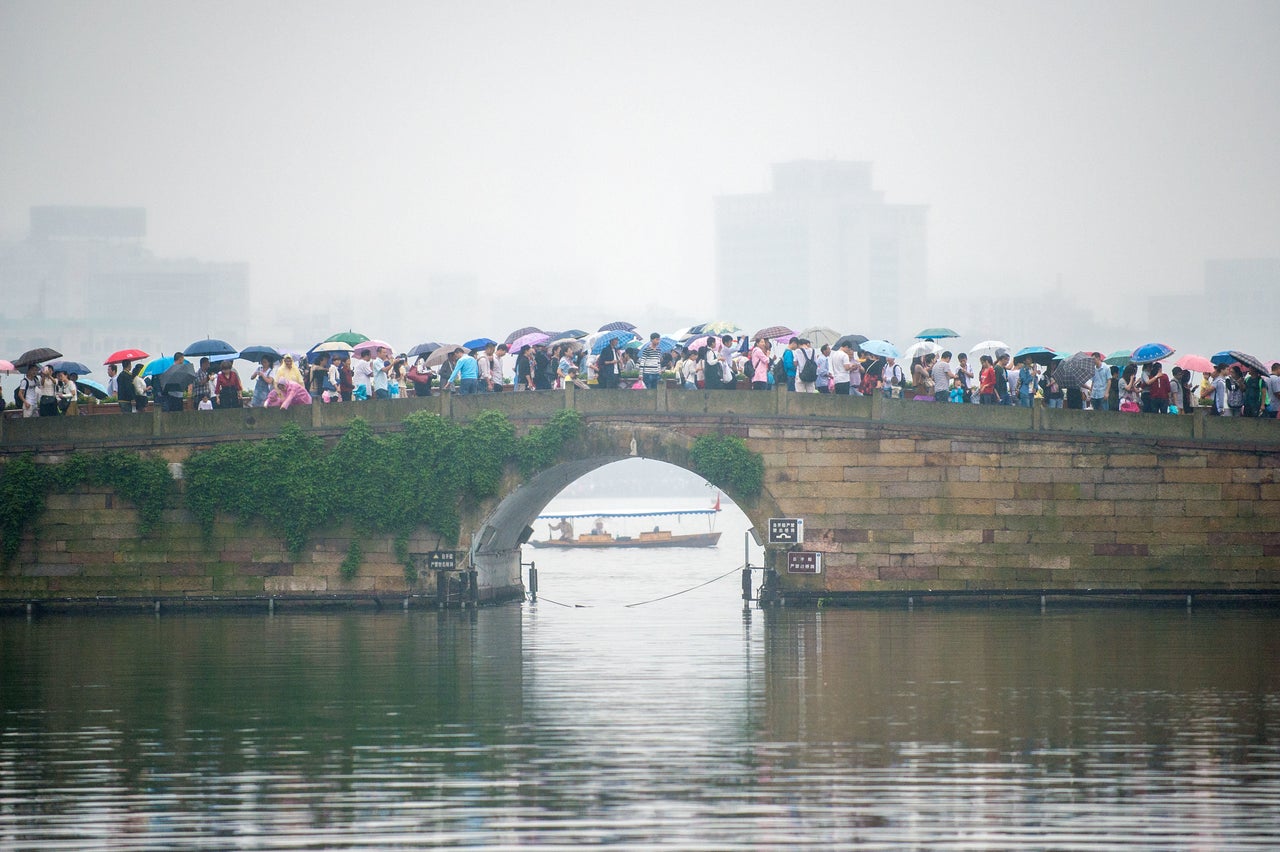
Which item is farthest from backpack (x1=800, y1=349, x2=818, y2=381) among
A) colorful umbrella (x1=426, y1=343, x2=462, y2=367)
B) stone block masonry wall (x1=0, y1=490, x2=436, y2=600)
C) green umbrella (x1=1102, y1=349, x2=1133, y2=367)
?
stone block masonry wall (x1=0, y1=490, x2=436, y2=600)

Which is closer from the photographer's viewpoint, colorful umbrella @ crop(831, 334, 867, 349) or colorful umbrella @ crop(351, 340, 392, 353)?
colorful umbrella @ crop(831, 334, 867, 349)

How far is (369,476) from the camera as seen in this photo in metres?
37.1

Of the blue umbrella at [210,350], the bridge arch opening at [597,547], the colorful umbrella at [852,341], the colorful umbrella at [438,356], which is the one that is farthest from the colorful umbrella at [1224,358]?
the blue umbrella at [210,350]

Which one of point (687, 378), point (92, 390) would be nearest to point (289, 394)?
point (92, 390)

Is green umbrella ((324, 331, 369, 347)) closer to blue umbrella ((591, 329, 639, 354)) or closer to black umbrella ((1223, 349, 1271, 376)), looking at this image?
blue umbrella ((591, 329, 639, 354))

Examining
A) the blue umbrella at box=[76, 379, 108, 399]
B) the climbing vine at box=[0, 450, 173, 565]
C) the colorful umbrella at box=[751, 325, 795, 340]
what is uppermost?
the colorful umbrella at box=[751, 325, 795, 340]

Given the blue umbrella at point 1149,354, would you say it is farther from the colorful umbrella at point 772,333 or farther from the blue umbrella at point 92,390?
the blue umbrella at point 92,390

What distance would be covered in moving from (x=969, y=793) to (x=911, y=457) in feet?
68.0

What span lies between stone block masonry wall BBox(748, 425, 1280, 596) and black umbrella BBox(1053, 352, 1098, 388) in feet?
3.63

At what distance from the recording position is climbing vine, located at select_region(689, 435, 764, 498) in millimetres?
35812

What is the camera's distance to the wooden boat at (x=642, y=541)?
77125 mm

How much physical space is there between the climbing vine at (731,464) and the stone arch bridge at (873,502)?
0.31 metres

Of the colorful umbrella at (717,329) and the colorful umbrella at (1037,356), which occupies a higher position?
the colorful umbrella at (717,329)

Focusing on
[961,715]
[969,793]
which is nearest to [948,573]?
[961,715]
